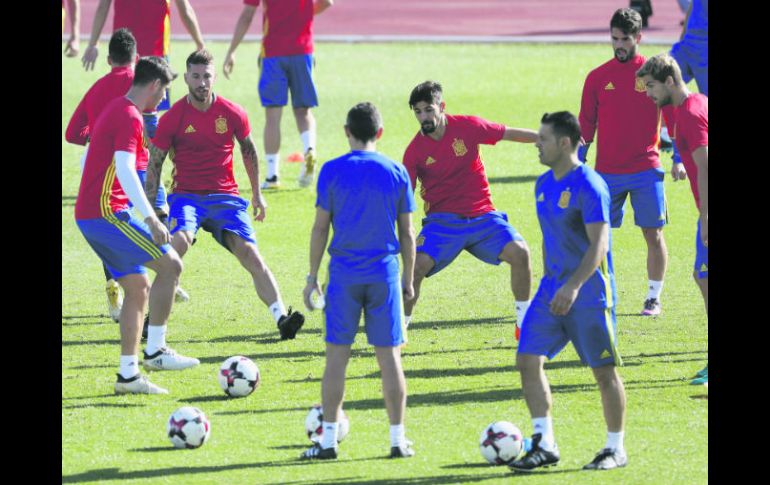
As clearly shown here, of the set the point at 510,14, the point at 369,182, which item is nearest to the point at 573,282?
the point at 369,182

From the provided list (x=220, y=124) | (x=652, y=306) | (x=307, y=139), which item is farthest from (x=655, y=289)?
(x=307, y=139)

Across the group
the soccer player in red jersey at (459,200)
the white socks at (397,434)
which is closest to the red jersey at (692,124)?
the soccer player in red jersey at (459,200)

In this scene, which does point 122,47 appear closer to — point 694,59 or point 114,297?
point 114,297

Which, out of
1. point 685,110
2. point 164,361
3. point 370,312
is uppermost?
point 685,110

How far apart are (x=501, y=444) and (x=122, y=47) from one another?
6.06m

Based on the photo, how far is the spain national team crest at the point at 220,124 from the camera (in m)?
12.1

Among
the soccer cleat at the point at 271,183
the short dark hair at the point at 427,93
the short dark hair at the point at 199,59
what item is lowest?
the short dark hair at the point at 427,93

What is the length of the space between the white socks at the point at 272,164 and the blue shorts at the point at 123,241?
7.80 meters

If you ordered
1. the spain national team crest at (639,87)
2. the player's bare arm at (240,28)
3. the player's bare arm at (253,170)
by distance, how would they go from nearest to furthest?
the player's bare arm at (253,170)
the spain national team crest at (639,87)
the player's bare arm at (240,28)

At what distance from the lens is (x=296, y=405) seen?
1042 cm

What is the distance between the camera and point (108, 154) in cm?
1062

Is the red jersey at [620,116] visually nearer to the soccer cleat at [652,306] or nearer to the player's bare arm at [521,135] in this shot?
the soccer cleat at [652,306]

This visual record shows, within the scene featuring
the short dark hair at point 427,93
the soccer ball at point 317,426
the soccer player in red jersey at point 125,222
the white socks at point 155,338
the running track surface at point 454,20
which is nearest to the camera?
the soccer ball at point 317,426

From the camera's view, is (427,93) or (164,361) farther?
(164,361)
